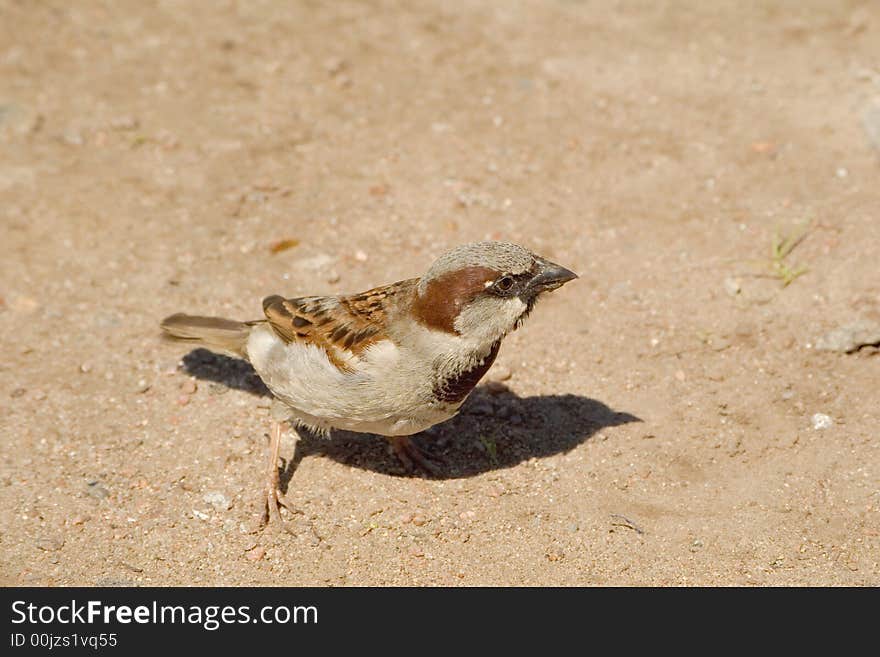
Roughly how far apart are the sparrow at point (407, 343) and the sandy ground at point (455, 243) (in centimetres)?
60

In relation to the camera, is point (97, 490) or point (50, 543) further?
point (97, 490)

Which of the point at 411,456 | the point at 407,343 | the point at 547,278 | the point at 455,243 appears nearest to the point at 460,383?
the point at 407,343

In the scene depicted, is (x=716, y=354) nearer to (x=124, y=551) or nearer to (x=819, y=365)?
(x=819, y=365)

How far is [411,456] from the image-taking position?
5590mm

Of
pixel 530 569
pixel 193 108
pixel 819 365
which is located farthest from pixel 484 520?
pixel 193 108

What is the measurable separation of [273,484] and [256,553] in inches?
15.3

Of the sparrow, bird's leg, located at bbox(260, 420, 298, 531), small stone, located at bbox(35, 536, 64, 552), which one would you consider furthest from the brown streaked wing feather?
small stone, located at bbox(35, 536, 64, 552)

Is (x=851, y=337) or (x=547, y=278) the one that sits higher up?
(x=547, y=278)

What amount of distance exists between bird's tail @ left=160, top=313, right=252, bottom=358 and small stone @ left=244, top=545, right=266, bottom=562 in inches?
44.4

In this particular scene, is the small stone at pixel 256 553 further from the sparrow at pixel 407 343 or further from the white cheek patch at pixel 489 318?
the white cheek patch at pixel 489 318

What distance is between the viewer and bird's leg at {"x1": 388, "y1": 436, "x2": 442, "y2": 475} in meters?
5.57

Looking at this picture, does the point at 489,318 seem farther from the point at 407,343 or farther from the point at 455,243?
the point at 455,243

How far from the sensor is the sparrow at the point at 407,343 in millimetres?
4742

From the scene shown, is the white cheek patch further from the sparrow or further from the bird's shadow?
the bird's shadow
